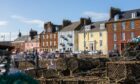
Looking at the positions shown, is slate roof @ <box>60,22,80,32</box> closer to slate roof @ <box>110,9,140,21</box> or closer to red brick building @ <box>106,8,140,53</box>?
red brick building @ <box>106,8,140,53</box>

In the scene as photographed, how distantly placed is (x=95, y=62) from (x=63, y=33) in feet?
211

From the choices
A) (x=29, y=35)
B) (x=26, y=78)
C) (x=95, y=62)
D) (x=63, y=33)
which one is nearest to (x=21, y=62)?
(x=95, y=62)

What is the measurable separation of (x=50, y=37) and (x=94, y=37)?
19.2 meters

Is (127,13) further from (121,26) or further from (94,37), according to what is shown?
(94,37)

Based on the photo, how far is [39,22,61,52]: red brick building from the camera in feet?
325

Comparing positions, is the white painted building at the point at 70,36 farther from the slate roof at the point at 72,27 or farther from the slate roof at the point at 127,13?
the slate roof at the point at 127,13

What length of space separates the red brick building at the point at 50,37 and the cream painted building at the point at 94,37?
11019 mm

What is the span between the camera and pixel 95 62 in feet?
105

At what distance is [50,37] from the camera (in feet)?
331

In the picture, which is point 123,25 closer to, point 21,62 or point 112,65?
point 21,62

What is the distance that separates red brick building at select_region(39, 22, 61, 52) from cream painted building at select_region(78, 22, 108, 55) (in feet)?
36.2

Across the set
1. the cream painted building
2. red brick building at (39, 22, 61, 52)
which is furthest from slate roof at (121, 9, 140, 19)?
red brick building at (39, 22, 61, 52)

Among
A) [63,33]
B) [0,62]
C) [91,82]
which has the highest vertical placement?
[63,33]

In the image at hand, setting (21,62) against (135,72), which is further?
(21,62)
